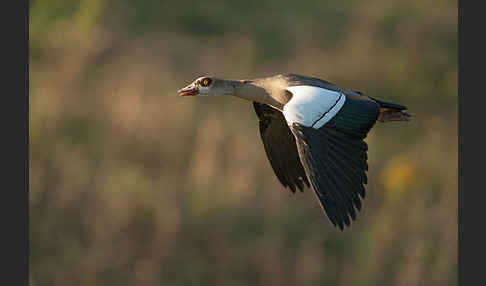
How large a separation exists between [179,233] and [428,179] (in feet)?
9.17

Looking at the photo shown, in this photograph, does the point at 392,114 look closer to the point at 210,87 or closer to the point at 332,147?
the point at 332,147

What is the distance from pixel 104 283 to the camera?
22.1 feet

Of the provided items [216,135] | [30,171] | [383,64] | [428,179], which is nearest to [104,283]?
[30,171]

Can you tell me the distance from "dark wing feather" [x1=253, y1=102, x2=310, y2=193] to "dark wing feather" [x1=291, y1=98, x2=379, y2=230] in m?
0.70

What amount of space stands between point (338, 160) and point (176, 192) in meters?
3.88

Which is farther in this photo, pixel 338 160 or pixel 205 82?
pixel 205 82

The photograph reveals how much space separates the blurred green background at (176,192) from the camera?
678cm

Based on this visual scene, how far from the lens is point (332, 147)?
3312mm

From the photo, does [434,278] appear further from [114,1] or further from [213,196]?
[114,1]

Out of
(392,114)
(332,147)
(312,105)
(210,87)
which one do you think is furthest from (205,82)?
(392,114)

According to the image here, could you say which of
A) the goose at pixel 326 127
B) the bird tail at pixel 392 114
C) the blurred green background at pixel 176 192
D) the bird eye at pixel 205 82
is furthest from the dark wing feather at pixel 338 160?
the blurred green background at pixel 176 192

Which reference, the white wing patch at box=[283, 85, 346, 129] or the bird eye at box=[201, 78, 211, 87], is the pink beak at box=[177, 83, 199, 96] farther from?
the white wing patch at box=[283, 85, 346, 129]

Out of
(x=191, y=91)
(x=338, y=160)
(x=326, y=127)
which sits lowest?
(x=338, y=160)

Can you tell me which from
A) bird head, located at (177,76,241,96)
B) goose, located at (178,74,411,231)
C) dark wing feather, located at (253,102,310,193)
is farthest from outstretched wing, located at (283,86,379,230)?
dark wing feather, located at (253,102,310,193)
